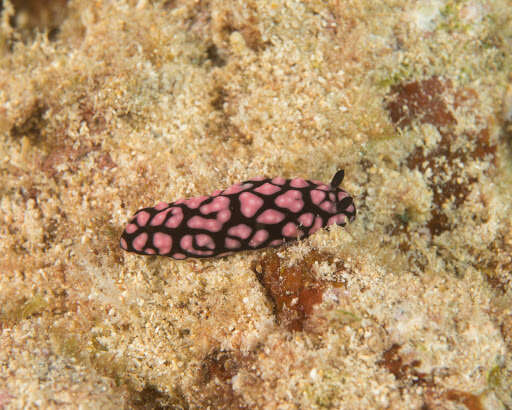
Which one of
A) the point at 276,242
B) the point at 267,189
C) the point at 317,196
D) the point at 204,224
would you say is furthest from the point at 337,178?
the point at 204,224

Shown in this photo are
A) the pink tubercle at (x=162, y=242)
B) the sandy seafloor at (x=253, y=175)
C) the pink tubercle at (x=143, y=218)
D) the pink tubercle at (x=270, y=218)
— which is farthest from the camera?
the pink tubercle at (x=143, y=218)

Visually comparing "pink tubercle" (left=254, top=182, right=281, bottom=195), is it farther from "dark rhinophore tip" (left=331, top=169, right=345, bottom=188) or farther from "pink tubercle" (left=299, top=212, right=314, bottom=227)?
"dark rhinophore tip" (left=331, top=169, right=345, bottom=188)

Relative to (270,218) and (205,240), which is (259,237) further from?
(205,240)

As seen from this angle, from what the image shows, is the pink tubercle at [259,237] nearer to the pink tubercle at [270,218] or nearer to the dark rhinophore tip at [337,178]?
the pink tubercle at [270,218]

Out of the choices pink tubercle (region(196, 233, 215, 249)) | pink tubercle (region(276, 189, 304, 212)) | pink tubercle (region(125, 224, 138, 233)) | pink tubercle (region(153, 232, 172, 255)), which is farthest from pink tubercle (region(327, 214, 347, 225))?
pink tubercle (region(125, 224, 138, 233))

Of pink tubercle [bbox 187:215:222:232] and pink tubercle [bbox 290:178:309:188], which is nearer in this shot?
pink tubercle [bbox 187:215:222:232]

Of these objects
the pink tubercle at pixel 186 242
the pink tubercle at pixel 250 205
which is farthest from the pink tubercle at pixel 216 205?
the pink tubercle at pixel 186 242
